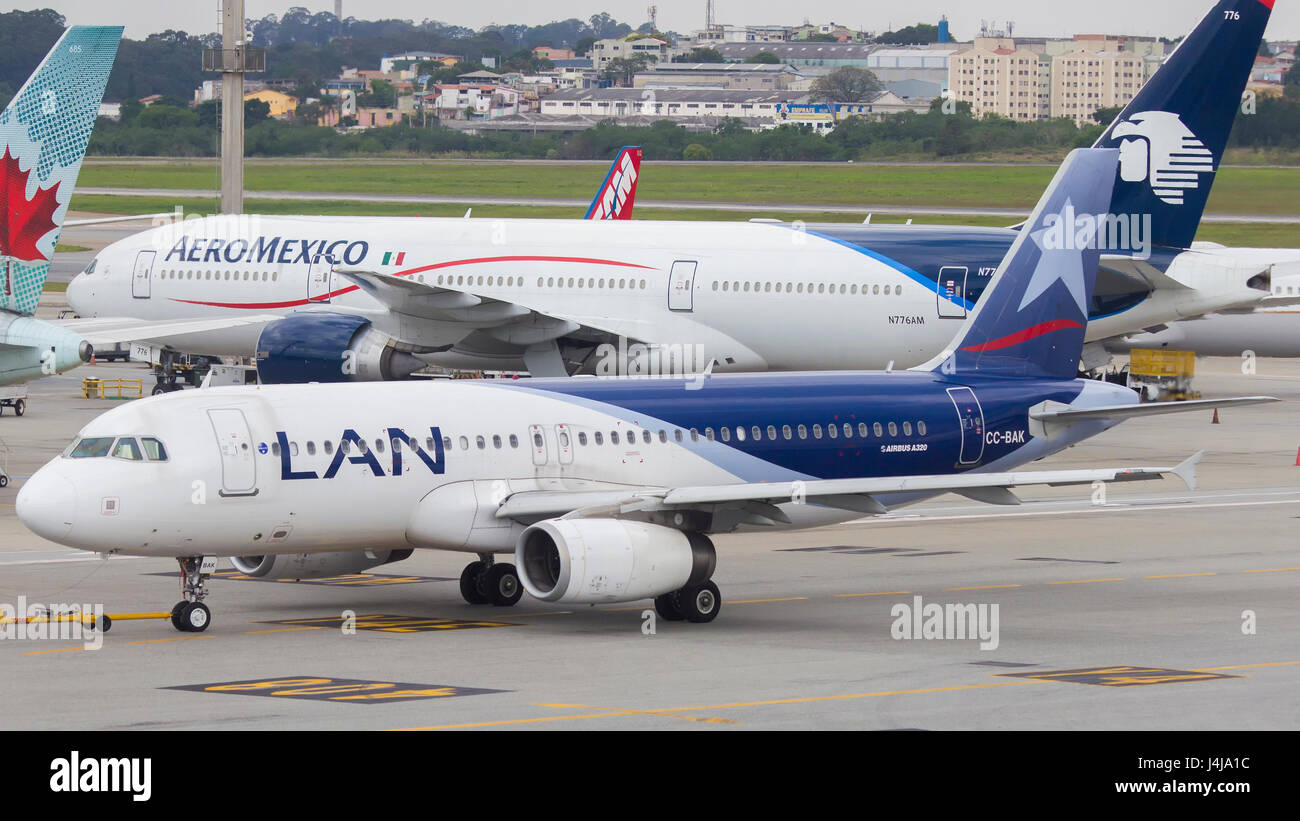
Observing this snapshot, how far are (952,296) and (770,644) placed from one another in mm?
23452

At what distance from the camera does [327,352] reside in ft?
156

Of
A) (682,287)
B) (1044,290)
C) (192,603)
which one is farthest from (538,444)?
(682,287)

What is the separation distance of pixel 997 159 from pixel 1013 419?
156389mm

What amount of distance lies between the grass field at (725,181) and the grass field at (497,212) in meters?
13.3

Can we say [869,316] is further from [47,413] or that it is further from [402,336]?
[47,413]

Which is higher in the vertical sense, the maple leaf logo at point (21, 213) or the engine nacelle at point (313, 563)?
the maple leaf logo at point (21, 213)

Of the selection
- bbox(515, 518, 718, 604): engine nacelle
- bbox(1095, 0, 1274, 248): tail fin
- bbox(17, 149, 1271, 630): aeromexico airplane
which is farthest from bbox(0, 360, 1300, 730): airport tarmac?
bbox(1095, 0, 1274, 248): tail fin

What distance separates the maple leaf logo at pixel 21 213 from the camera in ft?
115

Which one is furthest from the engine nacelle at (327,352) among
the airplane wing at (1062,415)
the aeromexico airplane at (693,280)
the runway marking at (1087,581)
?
the runway marking at (1087,581)

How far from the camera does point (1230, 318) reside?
6575 centimetres

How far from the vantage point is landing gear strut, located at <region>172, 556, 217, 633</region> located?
88.3 ft

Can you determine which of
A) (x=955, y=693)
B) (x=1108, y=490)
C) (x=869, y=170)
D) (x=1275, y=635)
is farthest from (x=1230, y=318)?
(x=869, y=170)

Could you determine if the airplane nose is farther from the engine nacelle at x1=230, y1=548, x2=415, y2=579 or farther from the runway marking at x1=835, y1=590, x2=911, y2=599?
the runway marking at x1=835, y1=590, x2=911, y2=599

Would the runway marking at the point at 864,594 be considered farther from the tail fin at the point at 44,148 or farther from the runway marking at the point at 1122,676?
the tail fin at the point at 44,148
